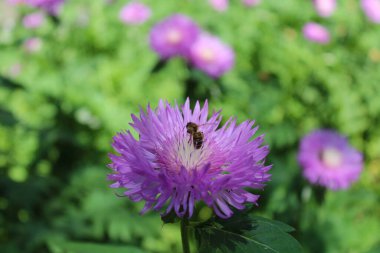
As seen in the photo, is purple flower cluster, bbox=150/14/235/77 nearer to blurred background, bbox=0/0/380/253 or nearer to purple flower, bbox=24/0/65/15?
blurred background, bbox=0/0/380/253

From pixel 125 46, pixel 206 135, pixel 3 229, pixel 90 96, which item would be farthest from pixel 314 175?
pixel 125 46

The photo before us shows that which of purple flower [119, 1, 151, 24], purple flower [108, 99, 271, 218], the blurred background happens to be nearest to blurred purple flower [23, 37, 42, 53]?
the blurred background

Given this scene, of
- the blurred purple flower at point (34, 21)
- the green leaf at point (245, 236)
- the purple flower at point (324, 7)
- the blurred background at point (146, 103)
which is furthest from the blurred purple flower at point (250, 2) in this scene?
Result: the green leaf at point (245, 236)

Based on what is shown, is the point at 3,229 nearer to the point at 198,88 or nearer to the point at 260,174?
the point at 198,88

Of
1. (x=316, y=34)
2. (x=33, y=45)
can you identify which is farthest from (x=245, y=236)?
(x=33, y=45)

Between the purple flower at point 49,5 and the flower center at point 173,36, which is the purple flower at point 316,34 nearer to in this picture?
the flower center at point 173,36
